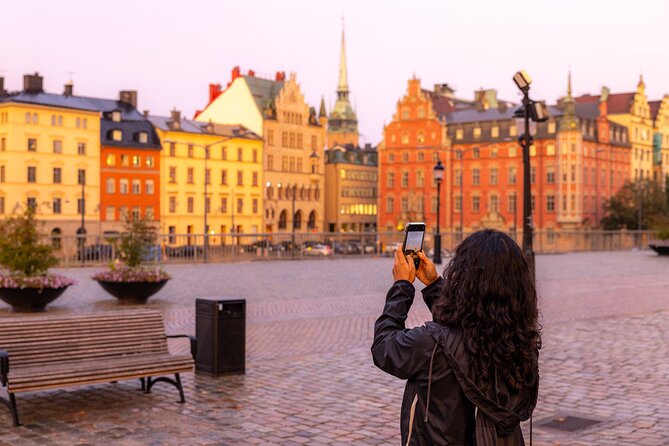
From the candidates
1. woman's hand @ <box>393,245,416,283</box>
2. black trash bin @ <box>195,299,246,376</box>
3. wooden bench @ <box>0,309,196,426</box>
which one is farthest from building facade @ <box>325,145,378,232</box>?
woman's hand @ <box>393,245,416,283</box>

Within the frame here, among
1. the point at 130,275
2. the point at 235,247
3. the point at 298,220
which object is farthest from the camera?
the point at 298,220

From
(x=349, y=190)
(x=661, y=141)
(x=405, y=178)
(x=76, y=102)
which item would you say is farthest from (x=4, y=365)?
(x=661, y=141)

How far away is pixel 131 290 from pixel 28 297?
2.36 metres

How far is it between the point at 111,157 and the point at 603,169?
50.8m

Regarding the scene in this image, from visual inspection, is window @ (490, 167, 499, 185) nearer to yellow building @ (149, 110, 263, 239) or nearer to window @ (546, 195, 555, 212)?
window @ (546, 195, 555, 212)

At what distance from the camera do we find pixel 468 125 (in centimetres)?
9806

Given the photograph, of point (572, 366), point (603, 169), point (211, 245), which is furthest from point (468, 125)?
point (572, 366)

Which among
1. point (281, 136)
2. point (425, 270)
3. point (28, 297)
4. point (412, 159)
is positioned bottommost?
point (28, 297)

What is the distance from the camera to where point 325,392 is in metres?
9.56

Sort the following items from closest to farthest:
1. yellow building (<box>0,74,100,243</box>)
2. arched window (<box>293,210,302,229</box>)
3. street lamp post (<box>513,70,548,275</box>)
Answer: street lamp post (<box>513,70,548,275</box>), yellow building (<box>0,74,100,243</box>), arched window (<box>293,210,302,229</box>)

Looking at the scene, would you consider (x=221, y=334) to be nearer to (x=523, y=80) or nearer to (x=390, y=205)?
(x=523, y=80)

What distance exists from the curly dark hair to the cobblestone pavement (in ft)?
13.9

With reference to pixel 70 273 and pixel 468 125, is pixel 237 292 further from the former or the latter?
pixel 468 125

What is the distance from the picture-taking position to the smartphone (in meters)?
3.77
